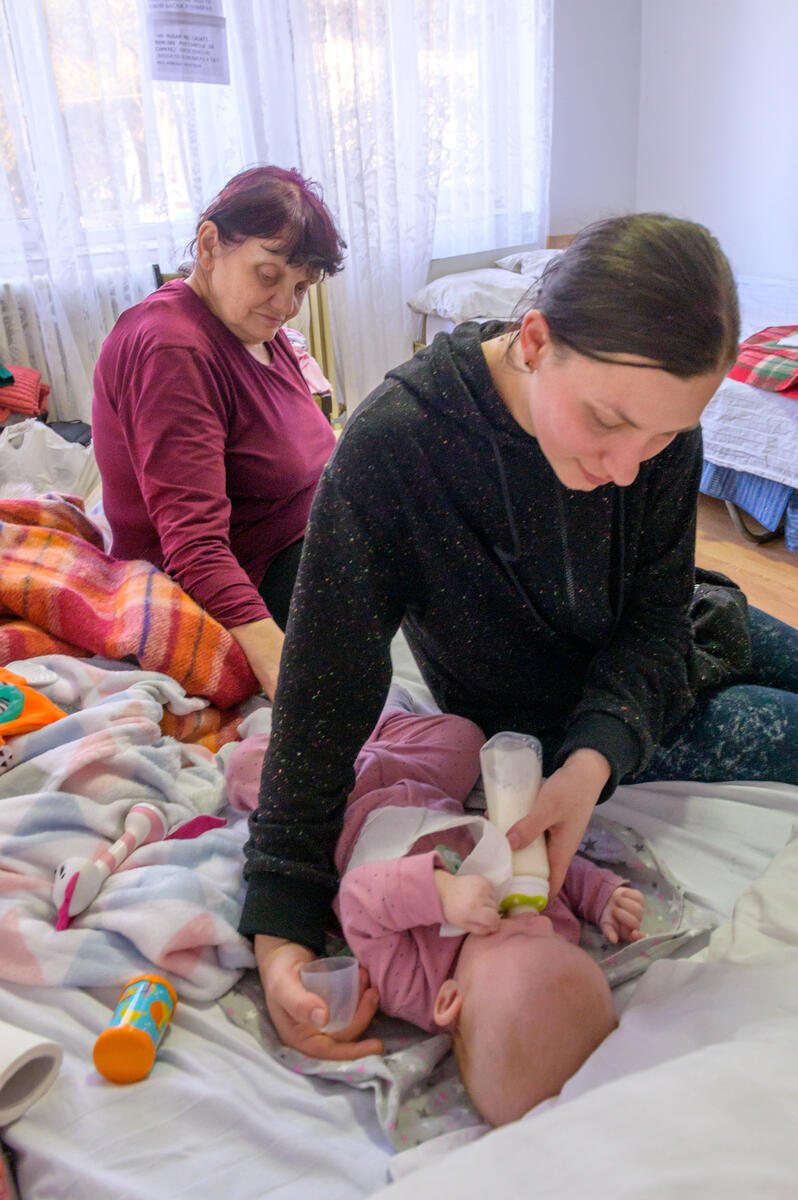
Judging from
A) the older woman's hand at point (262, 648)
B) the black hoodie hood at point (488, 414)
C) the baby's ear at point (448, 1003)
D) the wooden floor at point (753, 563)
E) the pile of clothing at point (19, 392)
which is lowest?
the wooden floor at point (753, 563)

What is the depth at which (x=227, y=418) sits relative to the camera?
1452 mm

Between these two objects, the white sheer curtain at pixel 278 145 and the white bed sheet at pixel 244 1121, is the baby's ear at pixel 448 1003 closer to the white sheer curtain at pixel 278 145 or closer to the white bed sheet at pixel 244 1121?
the white bed sheet at pixel 244 1121

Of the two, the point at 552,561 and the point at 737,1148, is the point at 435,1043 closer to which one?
the point at 737,1148

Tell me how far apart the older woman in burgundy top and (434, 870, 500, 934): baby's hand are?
0.55 meters

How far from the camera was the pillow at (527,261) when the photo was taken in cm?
388

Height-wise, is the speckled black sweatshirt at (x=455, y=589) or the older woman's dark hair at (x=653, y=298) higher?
the older woman's dark hair at (x=653, y=298)

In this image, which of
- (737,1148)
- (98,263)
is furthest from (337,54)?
(737,1148)

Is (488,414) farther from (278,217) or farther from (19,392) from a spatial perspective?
(19,392)

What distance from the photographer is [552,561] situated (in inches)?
38.9

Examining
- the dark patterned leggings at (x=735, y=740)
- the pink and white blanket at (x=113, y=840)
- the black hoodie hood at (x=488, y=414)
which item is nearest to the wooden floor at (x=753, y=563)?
the dark patterned leggings at (x=735, y=740)

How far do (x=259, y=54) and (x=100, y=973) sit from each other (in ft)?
10.8

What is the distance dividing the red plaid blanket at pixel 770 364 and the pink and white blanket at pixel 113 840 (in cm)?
213

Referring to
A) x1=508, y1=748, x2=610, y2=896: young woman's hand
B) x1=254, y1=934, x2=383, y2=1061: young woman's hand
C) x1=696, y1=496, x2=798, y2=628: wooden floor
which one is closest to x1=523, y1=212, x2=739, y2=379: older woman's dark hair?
x1=508, y1=748, x2=610, y2=896: young woman's hand

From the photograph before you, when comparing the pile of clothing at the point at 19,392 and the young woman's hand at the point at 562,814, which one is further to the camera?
the pile of clothing at the point at 19,392
